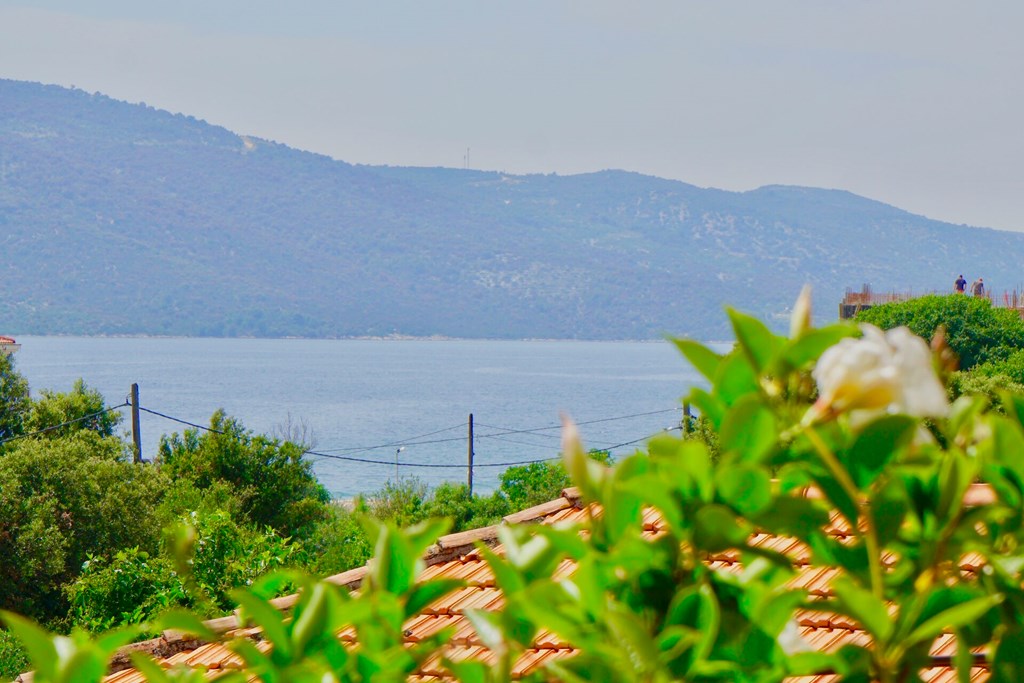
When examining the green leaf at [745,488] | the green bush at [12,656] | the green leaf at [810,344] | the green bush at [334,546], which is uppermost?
the green leaf at [810,344]

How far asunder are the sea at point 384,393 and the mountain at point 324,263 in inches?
201

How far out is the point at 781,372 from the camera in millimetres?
797

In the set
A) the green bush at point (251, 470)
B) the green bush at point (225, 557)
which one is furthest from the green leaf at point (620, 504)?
the green bush at point (251, 470)

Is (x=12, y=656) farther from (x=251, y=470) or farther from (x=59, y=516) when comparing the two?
(x=251, y=470)

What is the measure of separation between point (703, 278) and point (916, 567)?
166072 mm

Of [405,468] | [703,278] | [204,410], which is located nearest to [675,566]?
[405,468]

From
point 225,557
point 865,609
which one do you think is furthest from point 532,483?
point 865,609

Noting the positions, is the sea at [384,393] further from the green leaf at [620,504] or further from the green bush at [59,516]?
the green leaf at [620,504]

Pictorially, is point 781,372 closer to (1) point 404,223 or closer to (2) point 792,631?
(2) point 792,631

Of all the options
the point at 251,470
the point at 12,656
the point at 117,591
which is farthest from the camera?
the point at 251,470

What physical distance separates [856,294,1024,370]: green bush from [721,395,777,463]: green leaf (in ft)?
80.3

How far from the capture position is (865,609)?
70 centimetres

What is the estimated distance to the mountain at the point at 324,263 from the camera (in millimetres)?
148875

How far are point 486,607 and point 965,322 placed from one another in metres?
23.3
